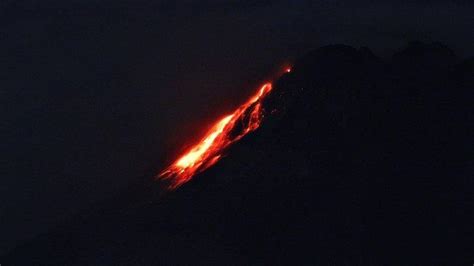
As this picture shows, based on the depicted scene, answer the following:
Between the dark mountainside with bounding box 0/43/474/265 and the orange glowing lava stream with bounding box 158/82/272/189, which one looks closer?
the dark mountainside with bounding box 0/43/474/265

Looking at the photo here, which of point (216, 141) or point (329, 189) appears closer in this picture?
A: point (329, 189)

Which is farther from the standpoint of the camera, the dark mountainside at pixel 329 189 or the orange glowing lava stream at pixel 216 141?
the orange glowing lava stream at pixel 216 141

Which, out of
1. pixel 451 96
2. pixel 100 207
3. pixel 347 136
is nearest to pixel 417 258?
pixel 347 136
